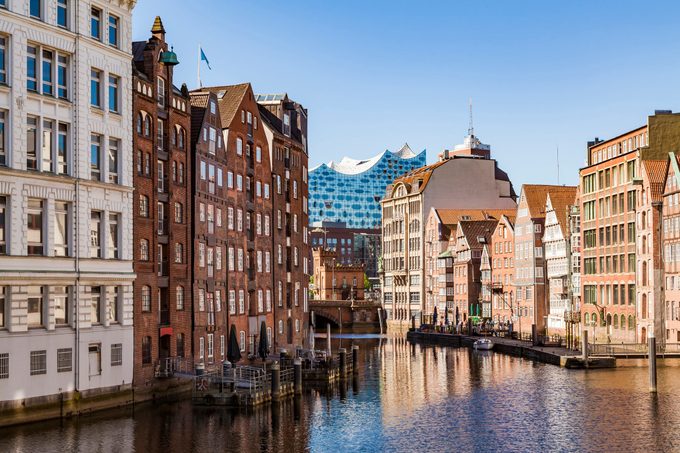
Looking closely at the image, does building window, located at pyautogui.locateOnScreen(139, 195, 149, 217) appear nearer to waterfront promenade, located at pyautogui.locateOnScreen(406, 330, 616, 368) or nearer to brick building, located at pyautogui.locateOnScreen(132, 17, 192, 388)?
brick building, located at pyautogui.locateOnScreen(132, 17, 192, 388)

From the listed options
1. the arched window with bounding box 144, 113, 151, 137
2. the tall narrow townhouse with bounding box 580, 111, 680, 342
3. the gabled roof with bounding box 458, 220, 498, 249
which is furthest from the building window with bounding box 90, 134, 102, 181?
the gabled roof with bounding box 458, 220, 498, 249

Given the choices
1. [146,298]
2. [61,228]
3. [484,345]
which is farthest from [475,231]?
[61,228]

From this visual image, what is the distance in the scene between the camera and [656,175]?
106000 mm

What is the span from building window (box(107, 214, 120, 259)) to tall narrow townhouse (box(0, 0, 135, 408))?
7 centimetres

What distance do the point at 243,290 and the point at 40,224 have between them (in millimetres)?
34871

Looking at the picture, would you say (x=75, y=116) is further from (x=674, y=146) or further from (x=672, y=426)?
(x=674, y=146)

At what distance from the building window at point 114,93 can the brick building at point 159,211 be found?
2.96 m

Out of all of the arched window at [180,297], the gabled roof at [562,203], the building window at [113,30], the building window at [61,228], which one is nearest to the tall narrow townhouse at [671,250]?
the gabled roof at [562,203]

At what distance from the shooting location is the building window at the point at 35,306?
54.7 metres

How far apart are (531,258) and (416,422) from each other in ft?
285

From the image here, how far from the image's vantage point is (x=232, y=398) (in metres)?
63.4

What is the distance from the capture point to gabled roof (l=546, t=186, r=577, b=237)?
133625mm

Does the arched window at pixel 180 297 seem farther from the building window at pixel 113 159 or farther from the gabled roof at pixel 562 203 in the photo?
the gabled roof at pixel 562 203

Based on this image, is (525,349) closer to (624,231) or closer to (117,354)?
(624,231)
